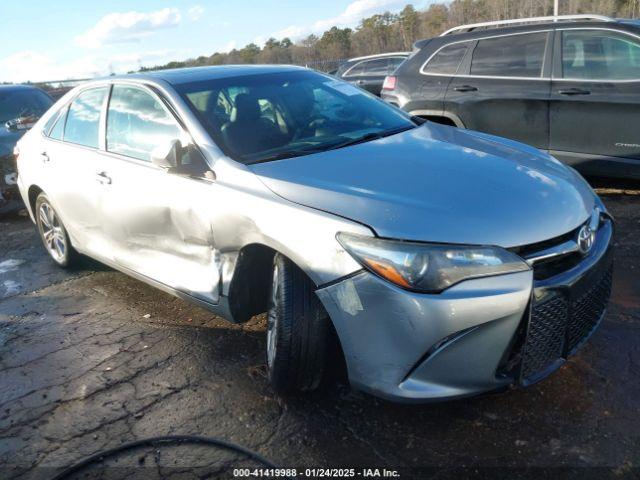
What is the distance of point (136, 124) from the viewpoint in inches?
146

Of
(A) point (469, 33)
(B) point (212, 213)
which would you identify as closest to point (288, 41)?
(A) point (469, 33)

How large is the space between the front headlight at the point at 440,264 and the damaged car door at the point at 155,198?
3.76 ft

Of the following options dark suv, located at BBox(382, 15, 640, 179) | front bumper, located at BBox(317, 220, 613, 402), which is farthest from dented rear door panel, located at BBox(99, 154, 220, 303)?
dark suv, located at BBox(382, 15, 640, 179)

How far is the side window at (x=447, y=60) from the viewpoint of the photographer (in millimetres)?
6176

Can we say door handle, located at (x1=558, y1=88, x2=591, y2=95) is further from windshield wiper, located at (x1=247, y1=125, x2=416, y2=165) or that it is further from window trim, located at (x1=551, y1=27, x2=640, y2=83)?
windshield wiper, located at (x1=247, y1=125, x2=416, y2=165)

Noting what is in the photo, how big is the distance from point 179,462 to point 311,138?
71.1 inches

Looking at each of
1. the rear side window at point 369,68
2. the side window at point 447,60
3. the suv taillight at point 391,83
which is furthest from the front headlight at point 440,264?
the rear side window at point 369,68

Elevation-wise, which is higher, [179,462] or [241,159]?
[241,159]

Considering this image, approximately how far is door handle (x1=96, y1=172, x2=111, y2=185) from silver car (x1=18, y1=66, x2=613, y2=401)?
0.01 metres

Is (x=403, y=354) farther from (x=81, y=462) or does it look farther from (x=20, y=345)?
(x=20, y=345)

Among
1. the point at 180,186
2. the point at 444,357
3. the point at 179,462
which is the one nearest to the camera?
the point at 444,357

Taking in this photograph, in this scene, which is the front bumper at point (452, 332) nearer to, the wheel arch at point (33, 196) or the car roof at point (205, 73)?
the car roof at point (205, 73)

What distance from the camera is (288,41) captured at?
58031 mm

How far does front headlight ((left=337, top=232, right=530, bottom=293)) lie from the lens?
87.4 inches
